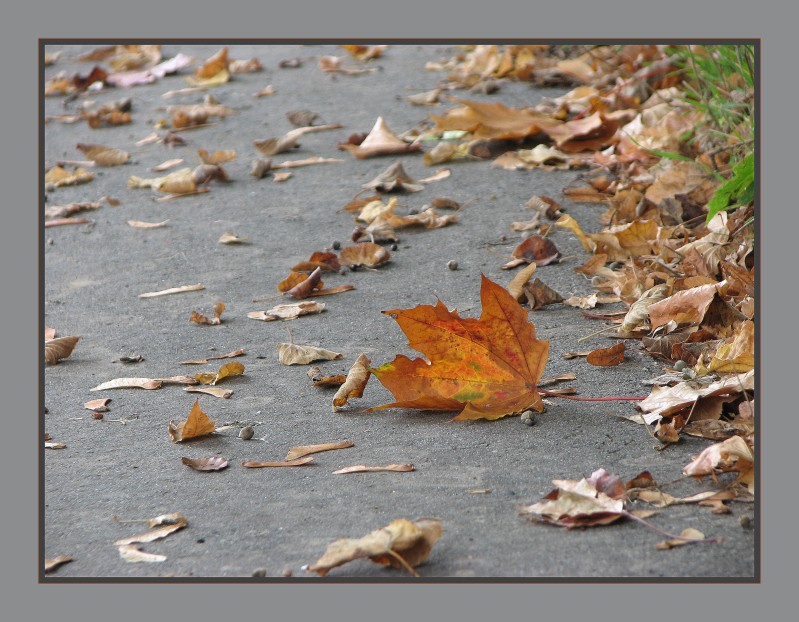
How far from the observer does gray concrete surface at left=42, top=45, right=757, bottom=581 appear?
4.96ft

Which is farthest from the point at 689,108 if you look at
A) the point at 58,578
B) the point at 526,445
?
the point at 58,578

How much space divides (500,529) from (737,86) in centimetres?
217

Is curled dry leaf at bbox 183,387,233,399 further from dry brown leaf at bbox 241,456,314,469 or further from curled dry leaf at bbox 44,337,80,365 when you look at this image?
curled dry leaf at bbox 44,337,80,365

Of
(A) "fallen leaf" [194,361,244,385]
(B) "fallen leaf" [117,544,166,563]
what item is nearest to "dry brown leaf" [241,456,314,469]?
(B) "fallen leaf" [117,544,166,563]

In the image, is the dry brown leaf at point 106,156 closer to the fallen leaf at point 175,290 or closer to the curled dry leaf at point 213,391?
the fallen leaf at point 175,290

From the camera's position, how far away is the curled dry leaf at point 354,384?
6.77 ft

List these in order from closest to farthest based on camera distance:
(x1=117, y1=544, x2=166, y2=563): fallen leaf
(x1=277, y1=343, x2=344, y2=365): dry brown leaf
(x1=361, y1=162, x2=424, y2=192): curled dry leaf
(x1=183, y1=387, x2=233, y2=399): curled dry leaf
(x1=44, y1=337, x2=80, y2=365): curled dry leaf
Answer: (x1=117, y1=544, x2=166, y2=563): fallen leaf < (x1=183, y1=387, x2=233, y2=399): curled dry leaf < (x1=277, y1=343, x2=344, y2=365): dry brown leaf < (x1=44, y1=337, x2=80, y2=365): curled dry leaf < (x1=361, y1=162, x2=424, y2=192): curled dry leaf

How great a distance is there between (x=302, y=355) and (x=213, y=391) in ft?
0.82

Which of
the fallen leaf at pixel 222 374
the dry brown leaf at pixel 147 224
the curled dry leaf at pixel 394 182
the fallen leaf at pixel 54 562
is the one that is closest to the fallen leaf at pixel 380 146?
the curled dry leaf at pixel 394 182

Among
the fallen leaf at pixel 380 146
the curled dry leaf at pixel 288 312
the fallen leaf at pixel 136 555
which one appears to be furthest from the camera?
the fallen leaf at pixel 380 146

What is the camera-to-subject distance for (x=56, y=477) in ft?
6.26

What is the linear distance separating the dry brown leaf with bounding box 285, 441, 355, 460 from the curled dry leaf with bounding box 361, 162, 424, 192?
179 centimetres

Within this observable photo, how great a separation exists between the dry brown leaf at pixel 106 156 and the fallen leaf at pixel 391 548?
336 cm

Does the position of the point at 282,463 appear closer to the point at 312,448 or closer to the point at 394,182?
the point at 312,448
